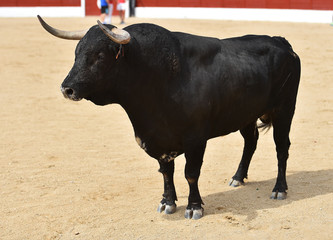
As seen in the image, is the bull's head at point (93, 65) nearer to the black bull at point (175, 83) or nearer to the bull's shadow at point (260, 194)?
the black bull at point (175, 83)

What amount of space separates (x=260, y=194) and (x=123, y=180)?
1.22 metres

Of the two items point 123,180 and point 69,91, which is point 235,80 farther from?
point 123,180

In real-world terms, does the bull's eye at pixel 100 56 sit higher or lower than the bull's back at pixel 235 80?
higher

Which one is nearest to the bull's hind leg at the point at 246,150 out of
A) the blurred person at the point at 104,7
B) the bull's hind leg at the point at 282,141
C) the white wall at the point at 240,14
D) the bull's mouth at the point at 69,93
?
the bull's hind leg at the point at 282,141

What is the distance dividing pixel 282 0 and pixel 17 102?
11546mm

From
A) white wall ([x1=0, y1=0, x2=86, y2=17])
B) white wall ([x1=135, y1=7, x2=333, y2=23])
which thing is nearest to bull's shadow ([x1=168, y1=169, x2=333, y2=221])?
white wall ([x1=135, y1=7, x2=333, y2=23])

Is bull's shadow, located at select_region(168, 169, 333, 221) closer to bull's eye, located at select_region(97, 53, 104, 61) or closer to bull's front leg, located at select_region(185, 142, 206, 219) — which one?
bull's front leg, located at select_region(185, 142, 206, 219)

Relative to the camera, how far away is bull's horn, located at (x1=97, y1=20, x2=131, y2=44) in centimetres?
383

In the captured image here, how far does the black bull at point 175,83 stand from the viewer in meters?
4.03

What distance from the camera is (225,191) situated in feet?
16.8

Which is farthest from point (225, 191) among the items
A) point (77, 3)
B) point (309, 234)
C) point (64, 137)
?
point (77, 3)

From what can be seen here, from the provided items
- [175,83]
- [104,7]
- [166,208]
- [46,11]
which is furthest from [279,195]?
[46,11]

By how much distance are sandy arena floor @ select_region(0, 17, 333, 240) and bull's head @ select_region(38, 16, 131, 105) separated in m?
0.99

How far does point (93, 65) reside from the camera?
157 inches
